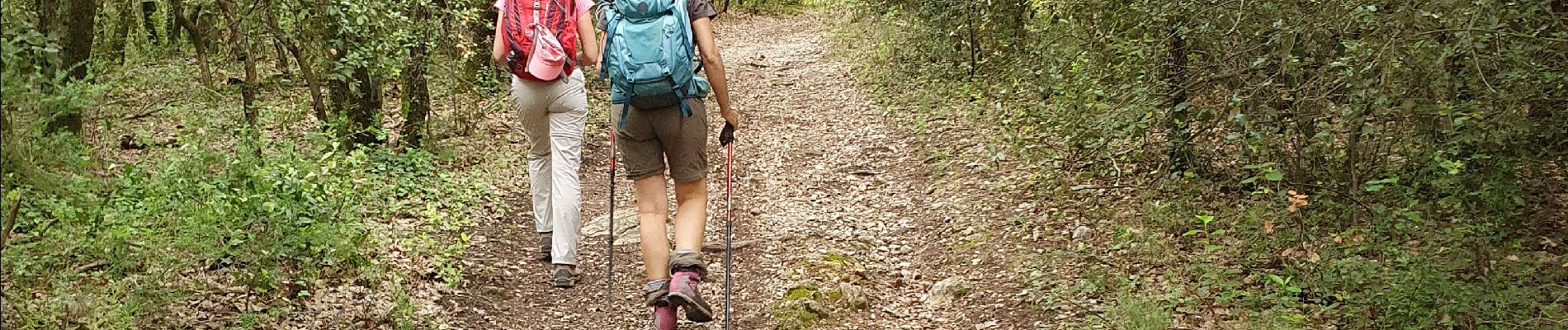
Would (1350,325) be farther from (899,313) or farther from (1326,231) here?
(899,313)

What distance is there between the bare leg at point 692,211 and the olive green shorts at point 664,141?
54 mm

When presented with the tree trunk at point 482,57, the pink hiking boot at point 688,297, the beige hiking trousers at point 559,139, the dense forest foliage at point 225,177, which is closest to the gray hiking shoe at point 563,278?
the beige hiking trousers at point 559,139

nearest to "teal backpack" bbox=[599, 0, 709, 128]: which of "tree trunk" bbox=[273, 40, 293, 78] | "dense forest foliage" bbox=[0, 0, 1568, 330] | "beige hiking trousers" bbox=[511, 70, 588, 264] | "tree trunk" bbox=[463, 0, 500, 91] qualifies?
"beige hiking trousers" bbox=[511, 70, 588, 264]

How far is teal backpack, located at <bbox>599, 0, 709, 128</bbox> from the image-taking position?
177 inches

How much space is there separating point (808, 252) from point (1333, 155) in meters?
3.08

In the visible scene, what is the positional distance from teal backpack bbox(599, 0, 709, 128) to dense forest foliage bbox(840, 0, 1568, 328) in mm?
2363

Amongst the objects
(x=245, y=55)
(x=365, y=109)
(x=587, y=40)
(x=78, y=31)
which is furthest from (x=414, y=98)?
(x=587, y=40)

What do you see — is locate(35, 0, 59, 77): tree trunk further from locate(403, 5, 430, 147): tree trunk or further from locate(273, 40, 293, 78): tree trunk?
locate(403, 5, 430, 147): tree trunk

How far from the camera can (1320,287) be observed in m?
5.20

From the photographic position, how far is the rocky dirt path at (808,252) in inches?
217

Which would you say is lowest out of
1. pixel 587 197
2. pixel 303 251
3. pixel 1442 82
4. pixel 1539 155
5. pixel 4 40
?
pixel 587 197

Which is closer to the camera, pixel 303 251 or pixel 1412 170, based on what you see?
pixel 303 251

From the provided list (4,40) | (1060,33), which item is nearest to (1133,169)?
(1060,33)

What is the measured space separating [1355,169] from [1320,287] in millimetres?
830
